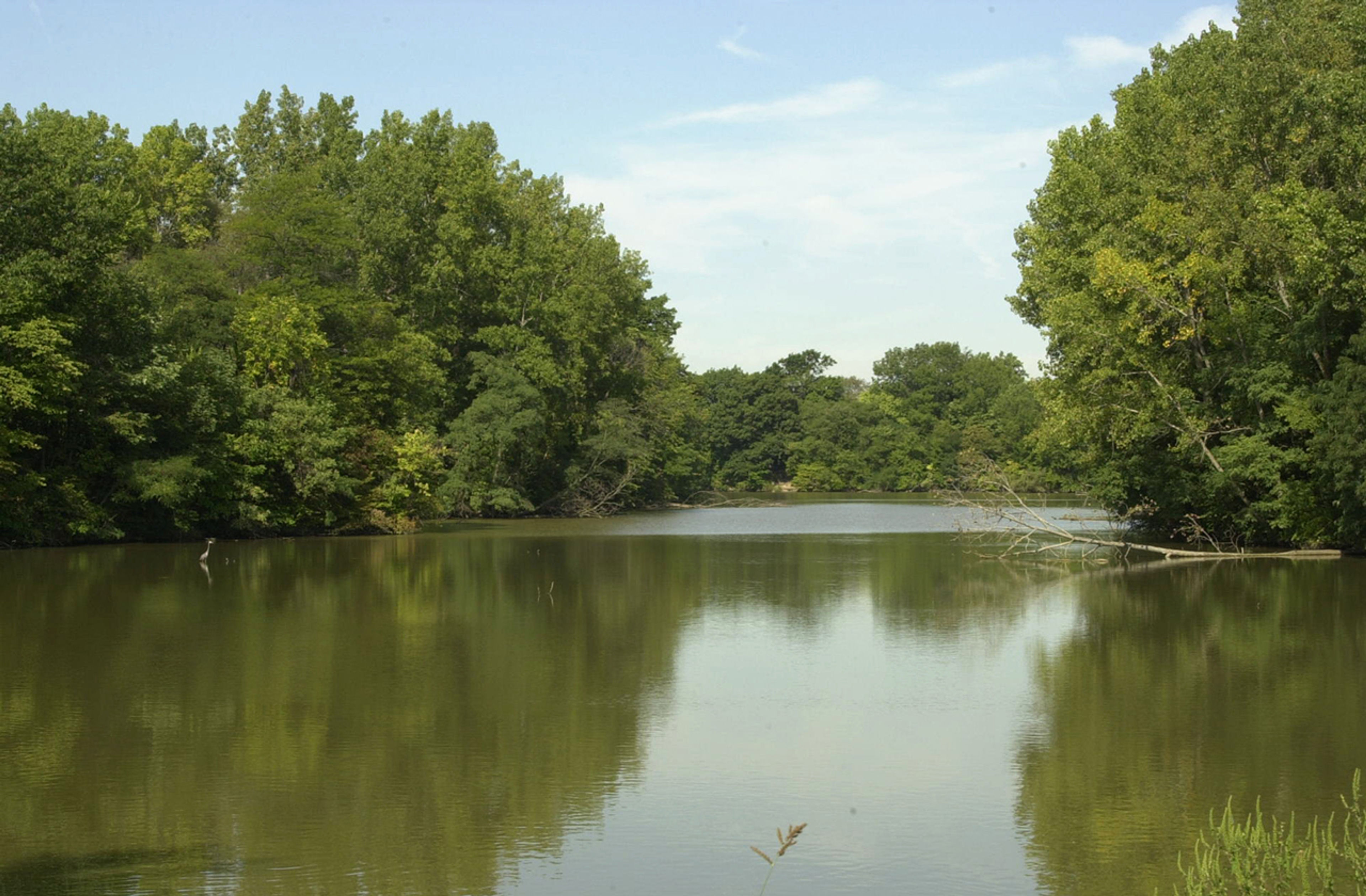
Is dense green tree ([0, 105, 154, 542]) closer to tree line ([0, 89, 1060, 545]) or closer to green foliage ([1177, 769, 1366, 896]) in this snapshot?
tree line ([0, 89, 1060, 545])

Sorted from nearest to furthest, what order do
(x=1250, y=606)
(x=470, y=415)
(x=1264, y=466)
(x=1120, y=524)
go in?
(x=1250, y=606)
(x=1264, y=466)
(x=1120, y=524)
(x=470, y=415)

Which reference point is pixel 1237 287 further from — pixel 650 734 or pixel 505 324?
pixel 505 324

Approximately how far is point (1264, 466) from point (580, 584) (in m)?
15.6

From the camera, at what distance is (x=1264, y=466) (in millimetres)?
30000

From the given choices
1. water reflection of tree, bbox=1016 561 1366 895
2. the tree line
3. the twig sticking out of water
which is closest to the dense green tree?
the tree line

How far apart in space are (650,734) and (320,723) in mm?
3005

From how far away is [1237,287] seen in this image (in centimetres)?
3170

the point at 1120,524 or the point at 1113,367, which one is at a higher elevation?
the point at 1113,367

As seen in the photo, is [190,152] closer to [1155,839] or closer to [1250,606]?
[1250,606]

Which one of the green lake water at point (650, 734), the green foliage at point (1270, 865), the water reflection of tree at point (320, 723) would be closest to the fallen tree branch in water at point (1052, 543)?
the green lake water at point (650, 734)

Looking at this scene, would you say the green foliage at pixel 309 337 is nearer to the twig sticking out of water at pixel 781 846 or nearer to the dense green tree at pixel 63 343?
the dense green tree at pixel 63 343

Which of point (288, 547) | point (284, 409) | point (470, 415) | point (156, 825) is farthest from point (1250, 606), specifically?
point (470, 415)

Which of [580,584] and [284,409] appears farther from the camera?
[284,409]

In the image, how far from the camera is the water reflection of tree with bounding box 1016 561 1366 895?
8859mm
